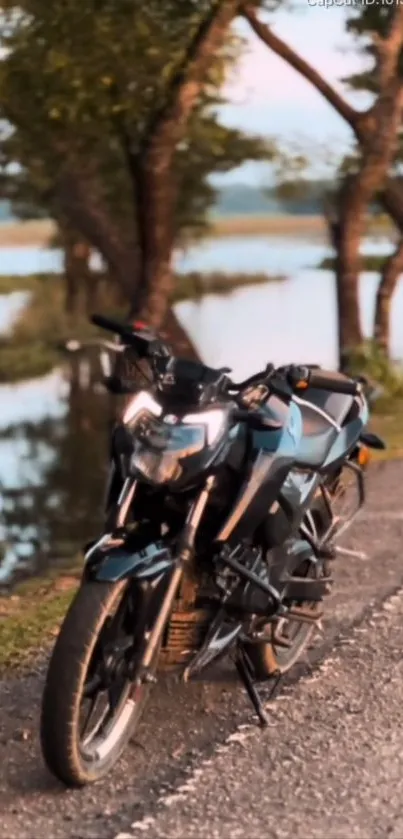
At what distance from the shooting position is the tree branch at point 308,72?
13.1 meters

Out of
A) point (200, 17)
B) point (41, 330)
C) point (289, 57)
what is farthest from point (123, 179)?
point (41, 330)

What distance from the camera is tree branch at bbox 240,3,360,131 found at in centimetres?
1308

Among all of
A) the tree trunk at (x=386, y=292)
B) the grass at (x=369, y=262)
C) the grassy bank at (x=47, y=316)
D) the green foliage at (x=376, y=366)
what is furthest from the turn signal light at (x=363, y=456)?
the grassy bank at (x=47, y=316)

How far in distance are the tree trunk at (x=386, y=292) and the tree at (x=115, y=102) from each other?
431 centimetres

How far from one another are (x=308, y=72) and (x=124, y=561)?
10.8 meters

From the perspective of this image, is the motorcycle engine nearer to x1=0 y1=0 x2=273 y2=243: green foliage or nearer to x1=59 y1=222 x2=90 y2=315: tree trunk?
x1=0 y1=0 x2=273 y2=243: green foliage

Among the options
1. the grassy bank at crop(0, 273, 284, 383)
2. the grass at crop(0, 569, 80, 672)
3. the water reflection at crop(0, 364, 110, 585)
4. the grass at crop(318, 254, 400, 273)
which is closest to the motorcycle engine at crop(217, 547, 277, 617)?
the grass at crop(0, 569, 80, 672)

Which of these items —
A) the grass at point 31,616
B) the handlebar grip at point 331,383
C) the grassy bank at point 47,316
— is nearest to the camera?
the handlebar grip at point 331,383

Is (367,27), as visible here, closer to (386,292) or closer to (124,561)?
(386,292)

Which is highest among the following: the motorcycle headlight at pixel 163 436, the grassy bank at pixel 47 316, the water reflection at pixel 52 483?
the motorcycle headlight at pixel 163 436

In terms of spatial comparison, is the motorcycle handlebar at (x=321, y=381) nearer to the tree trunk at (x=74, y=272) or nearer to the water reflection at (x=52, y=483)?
the water reflection at (x=52, y=483)

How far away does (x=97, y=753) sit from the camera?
3.95 meters

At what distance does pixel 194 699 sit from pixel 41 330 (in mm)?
32350

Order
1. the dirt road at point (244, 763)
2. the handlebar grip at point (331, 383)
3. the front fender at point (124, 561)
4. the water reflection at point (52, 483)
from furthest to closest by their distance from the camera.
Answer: the water reflection at point (52, 483), the handlebar grip at point (331, 383), the front fender at point (124, 561), the dirt road at point (244, 763)
